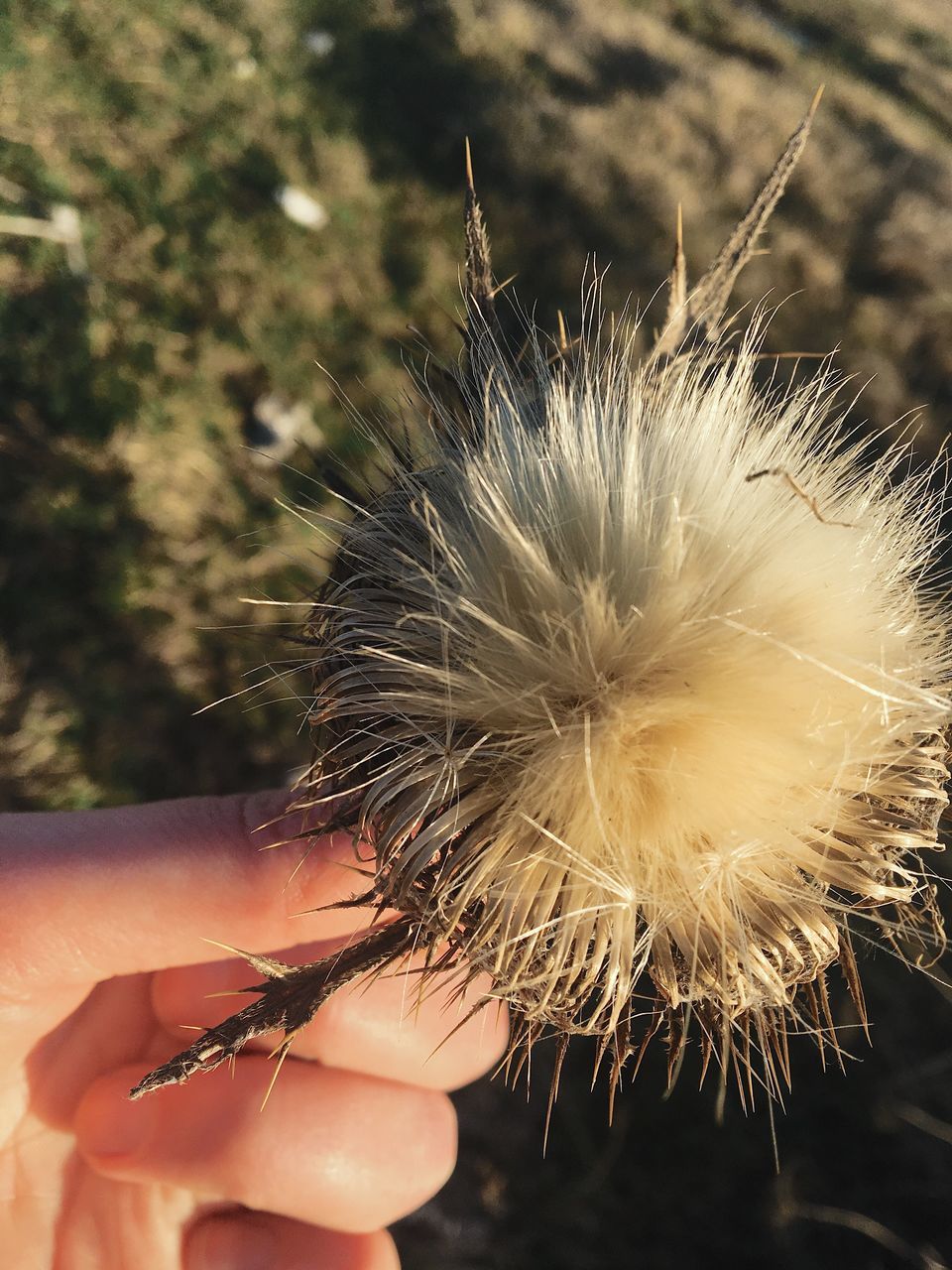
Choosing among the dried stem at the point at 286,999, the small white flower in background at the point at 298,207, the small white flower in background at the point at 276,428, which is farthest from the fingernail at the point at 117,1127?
the small white flower in background at the point at 298,207

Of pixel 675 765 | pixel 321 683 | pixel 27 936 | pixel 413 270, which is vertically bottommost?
pixel 27 936

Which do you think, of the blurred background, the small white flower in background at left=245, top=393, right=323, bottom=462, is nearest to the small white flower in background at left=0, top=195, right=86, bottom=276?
the blurred background

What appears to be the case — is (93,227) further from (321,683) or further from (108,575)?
(321,683)

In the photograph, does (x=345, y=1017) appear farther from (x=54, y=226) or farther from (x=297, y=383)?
(x=54, y=226)

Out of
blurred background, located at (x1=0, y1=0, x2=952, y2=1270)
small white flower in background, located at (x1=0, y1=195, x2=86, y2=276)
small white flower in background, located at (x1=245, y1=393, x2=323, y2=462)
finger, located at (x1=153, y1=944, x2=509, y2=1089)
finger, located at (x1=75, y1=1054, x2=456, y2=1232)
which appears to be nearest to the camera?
finger, located at (x1=75, y1=1054, x2=456, y2=1232)

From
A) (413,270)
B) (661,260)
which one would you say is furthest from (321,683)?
(661,260)

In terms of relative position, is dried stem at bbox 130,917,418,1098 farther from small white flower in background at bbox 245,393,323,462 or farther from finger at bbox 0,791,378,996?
small white flower in background at bbox 245,393,323,462
